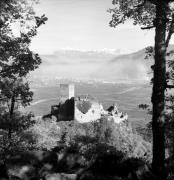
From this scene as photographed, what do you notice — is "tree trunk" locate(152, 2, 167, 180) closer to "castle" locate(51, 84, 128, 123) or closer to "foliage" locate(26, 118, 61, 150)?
"foliage" locate(26, 118, 61, 150)

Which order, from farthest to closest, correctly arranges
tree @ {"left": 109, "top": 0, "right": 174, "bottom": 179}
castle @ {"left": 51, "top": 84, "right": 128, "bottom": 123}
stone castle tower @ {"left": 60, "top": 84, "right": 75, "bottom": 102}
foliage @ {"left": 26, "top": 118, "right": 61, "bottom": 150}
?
stone castle tower @ {"left": 60, "top": 84, "right": 75, "bottom": 102}, castle @ {"left": 51, "top": 84, "right": 128, "bottom": 123}, foliage @ {"left": 26, "top": 118, "right": 61, "bottom": 150}, tree @ {"left": 109, "top": 0, "right": 174, "bottom": 179}

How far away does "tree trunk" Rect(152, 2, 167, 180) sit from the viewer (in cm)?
1295

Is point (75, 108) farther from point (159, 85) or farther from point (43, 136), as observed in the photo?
point (159, 85)

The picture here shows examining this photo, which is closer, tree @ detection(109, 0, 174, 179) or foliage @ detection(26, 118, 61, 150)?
tree @ detection(109, 0, 174, 179)

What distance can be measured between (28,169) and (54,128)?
220 ft

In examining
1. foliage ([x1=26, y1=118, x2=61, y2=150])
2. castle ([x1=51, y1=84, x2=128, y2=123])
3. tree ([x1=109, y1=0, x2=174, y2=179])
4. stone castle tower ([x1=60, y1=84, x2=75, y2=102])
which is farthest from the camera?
stone castle tower ([x1=60, y1=84, x2=75, y2=102])

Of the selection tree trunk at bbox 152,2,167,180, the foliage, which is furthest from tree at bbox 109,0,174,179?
the foliage

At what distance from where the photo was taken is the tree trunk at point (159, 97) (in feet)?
42.5

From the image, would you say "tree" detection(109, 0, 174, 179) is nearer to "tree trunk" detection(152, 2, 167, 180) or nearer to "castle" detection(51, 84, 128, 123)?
"tree trunk" detection(152, 2, 167, 180)

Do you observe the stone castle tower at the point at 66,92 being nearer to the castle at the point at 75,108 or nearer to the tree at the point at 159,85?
the castle at the point at 75,108

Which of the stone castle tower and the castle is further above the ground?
the stone castle tower

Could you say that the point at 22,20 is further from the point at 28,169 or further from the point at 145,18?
the point at 28,169

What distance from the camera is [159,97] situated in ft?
42.4

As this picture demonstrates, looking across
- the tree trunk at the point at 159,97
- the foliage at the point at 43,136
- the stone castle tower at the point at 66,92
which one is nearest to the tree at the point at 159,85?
the tree trunk at the point at 159,97
